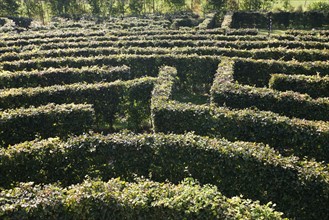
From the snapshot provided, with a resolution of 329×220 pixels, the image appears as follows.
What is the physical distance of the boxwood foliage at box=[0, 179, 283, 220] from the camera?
32.1 ft

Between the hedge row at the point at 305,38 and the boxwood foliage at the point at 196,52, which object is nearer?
the boxwood foliage at the point at 196,52

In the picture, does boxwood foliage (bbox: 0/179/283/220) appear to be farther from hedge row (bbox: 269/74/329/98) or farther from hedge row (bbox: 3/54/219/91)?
hedge row (bbox: 3/54/219/91)

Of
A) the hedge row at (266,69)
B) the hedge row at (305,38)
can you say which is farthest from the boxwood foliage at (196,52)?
the hedge row at (305,38)

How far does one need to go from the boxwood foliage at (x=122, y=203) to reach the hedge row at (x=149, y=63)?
597 inches

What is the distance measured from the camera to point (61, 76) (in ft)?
72.6

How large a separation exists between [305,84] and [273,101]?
382 centimetres

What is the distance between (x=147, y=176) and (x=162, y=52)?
14635mm

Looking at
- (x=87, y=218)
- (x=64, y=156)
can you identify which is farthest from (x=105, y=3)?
(x=87, y=218)

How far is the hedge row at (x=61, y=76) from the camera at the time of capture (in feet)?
71.3

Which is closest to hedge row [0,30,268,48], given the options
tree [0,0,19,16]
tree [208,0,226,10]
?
tree [208,0,226,10]

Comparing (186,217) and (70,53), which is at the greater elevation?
(70,53)

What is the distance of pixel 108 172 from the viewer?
13867 mm

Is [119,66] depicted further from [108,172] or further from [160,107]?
[108,172]

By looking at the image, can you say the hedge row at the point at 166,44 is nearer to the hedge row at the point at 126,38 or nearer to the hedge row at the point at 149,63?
the hedge row at the point at 126,38
